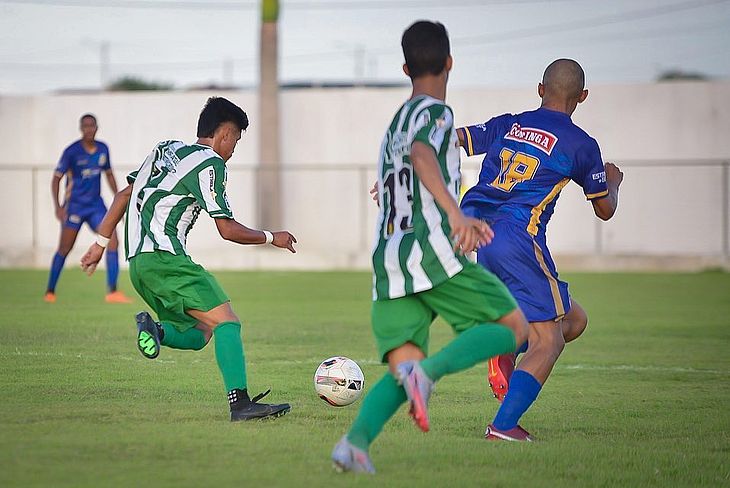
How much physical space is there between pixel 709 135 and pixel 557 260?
5120 mm

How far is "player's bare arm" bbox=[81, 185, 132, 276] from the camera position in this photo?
22.9 ft

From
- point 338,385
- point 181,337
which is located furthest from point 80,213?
point 338,385

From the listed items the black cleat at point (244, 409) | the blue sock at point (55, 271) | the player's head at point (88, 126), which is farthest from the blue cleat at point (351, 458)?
the blue sock at point (55, 271)

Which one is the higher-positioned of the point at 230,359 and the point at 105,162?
the point at 105,162

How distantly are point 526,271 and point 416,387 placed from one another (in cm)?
158

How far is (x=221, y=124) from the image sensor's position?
685 centimetres

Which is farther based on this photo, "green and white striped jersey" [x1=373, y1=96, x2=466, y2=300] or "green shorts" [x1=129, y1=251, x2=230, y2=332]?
"green shorts" [x1=129, y1=251, x2=230, y2=332]

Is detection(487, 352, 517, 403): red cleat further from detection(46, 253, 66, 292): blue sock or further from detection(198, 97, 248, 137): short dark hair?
detection(46, 253, 66, 292): blue sock

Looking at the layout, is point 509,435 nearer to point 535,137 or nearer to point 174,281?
point 535,137

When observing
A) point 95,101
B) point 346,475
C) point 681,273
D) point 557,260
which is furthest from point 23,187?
point 346,475

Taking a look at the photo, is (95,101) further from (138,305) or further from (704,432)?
(704,432)

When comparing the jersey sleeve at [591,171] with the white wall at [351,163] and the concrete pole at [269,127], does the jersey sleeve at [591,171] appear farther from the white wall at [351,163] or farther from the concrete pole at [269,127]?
the concrete pole at [269,127]

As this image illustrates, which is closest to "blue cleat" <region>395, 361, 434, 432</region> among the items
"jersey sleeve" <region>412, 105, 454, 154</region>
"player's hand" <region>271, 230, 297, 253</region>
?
"jersey sleeve" <region>412, 105, 454, 154</region>

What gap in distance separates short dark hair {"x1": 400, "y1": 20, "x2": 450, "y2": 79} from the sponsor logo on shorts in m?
1.32
